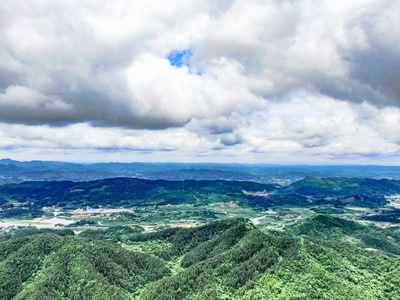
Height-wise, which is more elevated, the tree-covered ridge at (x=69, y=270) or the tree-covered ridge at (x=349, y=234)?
the tree-covered ridge at (x=69, y=270)

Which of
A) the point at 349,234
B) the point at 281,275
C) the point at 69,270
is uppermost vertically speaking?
the point at 281,275

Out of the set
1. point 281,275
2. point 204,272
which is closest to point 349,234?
point 281,275

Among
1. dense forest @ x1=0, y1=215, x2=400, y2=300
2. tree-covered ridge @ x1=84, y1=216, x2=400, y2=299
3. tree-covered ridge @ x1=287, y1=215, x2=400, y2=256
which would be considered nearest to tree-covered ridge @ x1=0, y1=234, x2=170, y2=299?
dense forest @ x1=0, y1=215, x2=400, y2=300

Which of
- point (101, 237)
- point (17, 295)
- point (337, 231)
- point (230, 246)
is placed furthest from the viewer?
point (337, 231)

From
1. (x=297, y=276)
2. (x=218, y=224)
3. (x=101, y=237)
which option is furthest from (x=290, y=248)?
(x=101, y=237)

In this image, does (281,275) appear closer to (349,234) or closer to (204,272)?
(204,272)

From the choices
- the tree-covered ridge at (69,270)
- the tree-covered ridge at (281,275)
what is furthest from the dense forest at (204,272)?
the tree-covered ridge at (69,270)

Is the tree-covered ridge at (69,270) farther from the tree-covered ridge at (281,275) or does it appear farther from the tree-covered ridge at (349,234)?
the tree-covered ridge at (349,234)

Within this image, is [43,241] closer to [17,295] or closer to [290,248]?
[17,295]
